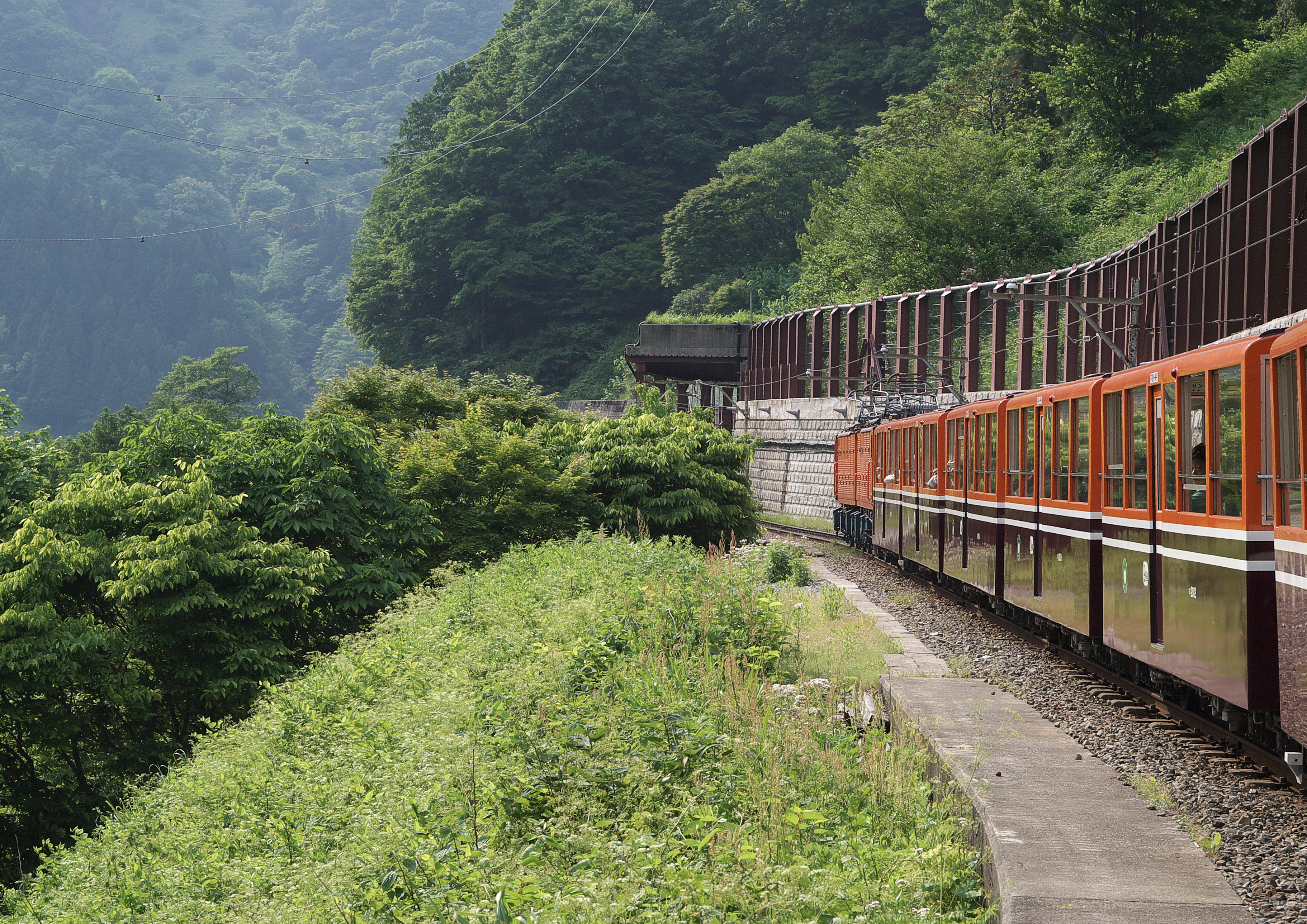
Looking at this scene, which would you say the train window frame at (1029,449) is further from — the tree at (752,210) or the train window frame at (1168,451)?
the tree at (752,210)

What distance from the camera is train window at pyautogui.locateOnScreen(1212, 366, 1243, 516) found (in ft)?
22.6

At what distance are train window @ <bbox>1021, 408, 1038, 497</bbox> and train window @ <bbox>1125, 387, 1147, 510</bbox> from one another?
2841 millimetres

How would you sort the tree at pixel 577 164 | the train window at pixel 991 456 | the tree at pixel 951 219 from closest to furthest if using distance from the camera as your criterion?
the train window at pixel 991 456
the tree at pixel 951 219
the tree at pixel 577 164

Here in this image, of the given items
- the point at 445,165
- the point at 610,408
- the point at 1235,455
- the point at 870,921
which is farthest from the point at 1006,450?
the point at 445,165

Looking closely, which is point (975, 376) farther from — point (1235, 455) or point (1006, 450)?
point (1235, 455)

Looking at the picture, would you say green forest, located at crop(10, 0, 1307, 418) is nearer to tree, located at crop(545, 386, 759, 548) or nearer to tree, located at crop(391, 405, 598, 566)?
tree, located at crop(545, 386, 759, 548)

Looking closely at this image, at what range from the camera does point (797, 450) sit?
43.8 m

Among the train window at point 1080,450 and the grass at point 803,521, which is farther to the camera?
the grass at point 803,521

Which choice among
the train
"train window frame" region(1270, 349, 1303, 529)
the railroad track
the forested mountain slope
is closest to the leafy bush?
the railroad track

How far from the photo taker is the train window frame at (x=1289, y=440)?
5988mm

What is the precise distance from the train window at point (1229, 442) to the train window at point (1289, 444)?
48cm

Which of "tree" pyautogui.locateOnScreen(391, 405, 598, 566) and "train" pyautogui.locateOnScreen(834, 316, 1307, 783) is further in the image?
"tree" pyautogui.locateOnScreen(391, 405, 598, 566)

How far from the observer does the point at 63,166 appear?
511 feet

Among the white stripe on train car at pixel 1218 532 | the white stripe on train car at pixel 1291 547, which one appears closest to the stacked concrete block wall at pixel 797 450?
the white stripe on train car at pixel 1218 532
